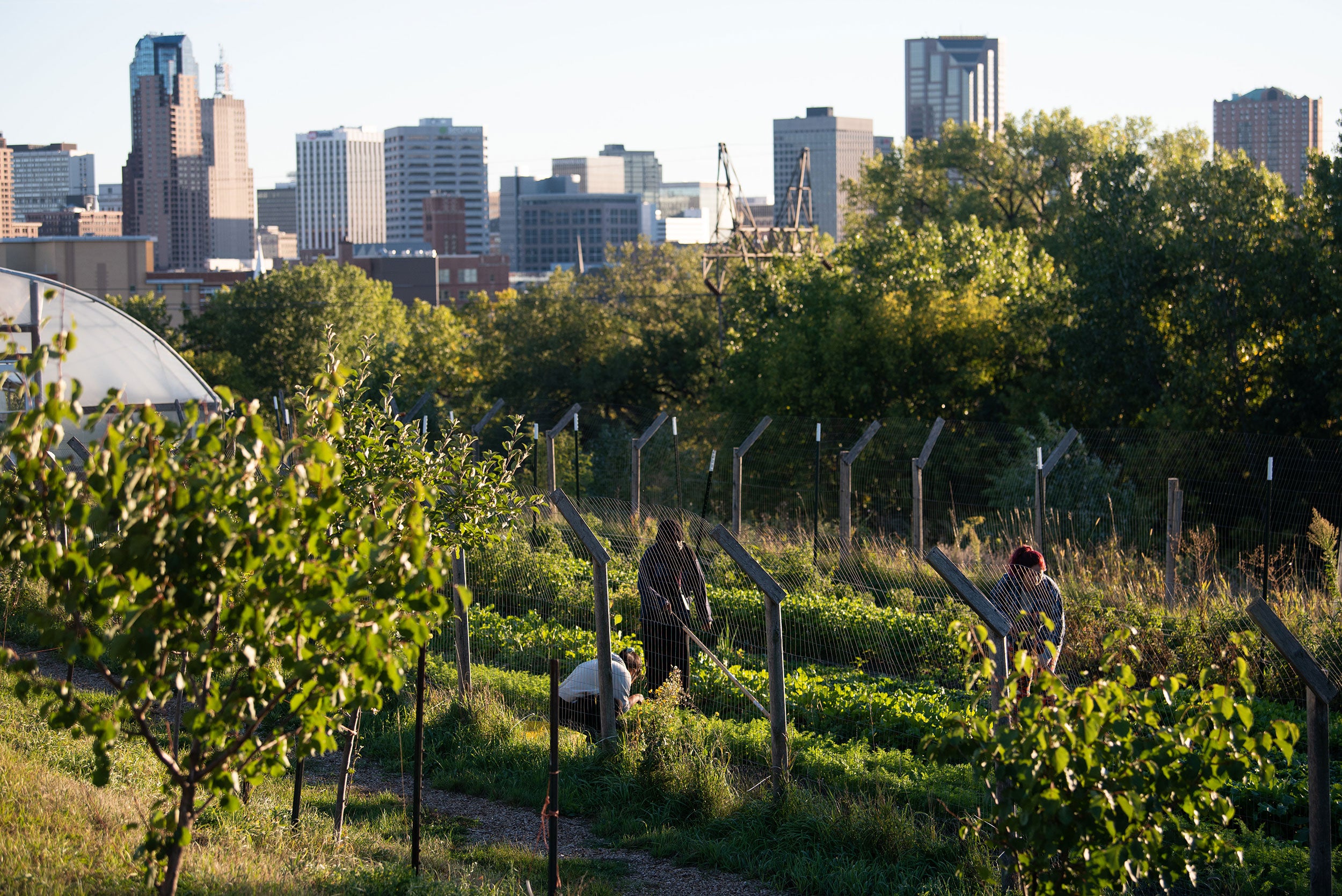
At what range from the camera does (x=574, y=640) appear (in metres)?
10.0

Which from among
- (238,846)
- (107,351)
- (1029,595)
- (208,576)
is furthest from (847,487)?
(107,351)

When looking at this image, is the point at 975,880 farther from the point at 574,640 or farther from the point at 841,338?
the point at 841,338

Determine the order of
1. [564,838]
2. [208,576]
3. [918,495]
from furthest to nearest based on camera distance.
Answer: [918,495] < [564,838] < [208,576]

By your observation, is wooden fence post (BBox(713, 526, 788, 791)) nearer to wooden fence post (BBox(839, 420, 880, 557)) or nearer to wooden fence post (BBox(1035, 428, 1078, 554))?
wooden fence post (BBox(1035, 428, 1078, 554))

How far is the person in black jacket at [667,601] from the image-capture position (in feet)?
29.0

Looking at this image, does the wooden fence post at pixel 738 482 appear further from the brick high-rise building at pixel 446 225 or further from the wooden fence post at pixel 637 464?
the brick high-rise building at pixel 446 225

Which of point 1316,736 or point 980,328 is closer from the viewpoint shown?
point 1316,736

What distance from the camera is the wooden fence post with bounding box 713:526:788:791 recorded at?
706 centimetres

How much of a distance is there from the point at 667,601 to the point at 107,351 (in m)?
15.2

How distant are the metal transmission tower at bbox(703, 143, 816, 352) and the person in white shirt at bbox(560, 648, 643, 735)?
20.0 m

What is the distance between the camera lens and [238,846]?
5.99 metres

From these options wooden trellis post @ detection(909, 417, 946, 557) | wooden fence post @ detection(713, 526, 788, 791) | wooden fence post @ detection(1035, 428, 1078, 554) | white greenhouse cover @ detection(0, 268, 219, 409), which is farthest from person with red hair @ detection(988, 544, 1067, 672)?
white greenhouse cover @ detection(0, 268, 219, 409)

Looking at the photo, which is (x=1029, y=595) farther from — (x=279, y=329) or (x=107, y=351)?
(x=279, y=329)

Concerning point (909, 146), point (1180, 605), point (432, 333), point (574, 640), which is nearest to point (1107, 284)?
point (1180, 605)
